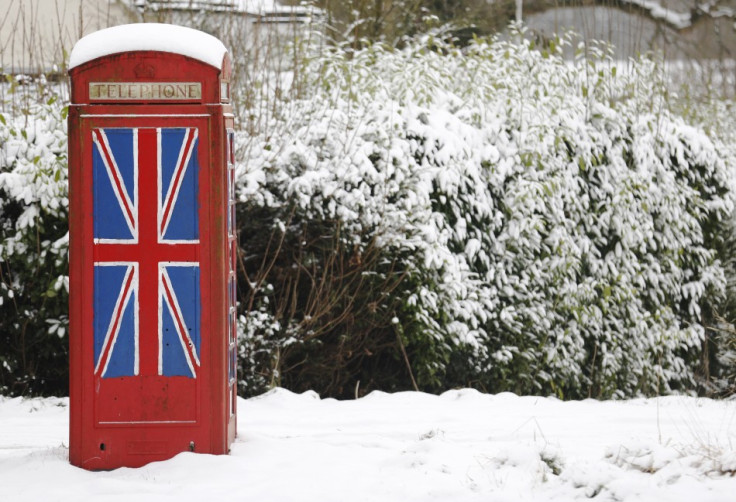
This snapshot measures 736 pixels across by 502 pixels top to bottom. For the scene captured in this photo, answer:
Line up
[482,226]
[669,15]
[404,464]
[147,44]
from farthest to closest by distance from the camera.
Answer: [669,15] → [482,226] → [404,464] → [147,44]

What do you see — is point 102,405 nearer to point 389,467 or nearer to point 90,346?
point 90,346

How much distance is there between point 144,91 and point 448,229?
3.16 m

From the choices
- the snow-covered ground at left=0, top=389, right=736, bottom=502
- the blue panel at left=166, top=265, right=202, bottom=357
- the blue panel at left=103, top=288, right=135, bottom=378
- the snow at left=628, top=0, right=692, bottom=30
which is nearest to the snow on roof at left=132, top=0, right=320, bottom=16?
the snow-covered ground at left=0, top=389, right=736, bottom=502

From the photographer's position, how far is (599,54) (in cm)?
797

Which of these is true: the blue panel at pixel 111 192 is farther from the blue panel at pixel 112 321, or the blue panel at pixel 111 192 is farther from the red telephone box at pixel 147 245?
the blue panel at pixel 112 321

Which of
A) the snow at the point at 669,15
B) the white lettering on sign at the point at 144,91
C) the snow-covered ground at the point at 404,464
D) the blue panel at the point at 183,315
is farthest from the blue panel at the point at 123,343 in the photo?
the snow at the point at 669,15

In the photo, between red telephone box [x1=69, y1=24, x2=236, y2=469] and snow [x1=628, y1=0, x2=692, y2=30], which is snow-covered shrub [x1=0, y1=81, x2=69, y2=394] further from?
snow [x1=628, y1=0, x2=692, y2=30]

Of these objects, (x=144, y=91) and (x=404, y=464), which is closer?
(x=144, y=91)

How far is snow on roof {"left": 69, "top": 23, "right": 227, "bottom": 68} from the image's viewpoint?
150 inches

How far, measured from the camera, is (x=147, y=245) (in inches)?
152

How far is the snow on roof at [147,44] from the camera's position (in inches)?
150

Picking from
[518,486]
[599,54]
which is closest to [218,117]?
[518,486]

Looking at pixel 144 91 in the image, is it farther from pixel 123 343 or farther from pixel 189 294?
pixel 123 343

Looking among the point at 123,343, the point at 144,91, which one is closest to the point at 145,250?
the point at 123,343
